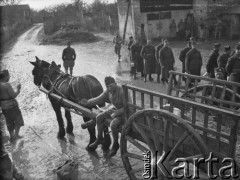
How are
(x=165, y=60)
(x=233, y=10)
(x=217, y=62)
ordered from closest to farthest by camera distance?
(x=217, y=62) < (x=165, y=60) < (x=233, y=10)

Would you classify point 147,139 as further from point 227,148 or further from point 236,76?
point 236,76

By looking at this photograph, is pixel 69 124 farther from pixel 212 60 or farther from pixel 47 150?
pixel 212 60

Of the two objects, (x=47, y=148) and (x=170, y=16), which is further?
(x=170, y=16)

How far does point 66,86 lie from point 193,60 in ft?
15.0

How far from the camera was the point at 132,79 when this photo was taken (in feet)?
38.4

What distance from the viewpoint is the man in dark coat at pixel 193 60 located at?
8891mm

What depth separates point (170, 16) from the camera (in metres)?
21.5

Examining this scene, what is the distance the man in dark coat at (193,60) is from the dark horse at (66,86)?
3982 mm

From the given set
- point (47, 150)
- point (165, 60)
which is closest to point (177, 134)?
point (47, 150)


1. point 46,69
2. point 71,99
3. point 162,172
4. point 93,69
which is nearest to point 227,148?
point 162,172

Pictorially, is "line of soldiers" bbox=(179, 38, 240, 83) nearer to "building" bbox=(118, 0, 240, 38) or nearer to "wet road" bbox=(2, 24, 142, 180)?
"wet road" bbox=(2, 24, 142, 180)

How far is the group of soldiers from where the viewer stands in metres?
7.07

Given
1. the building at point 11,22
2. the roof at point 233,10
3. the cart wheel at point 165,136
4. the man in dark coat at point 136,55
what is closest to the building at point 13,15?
the building at point 11,22

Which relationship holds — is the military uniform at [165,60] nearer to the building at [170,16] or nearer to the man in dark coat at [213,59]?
the man in dark coat at [213,59]
